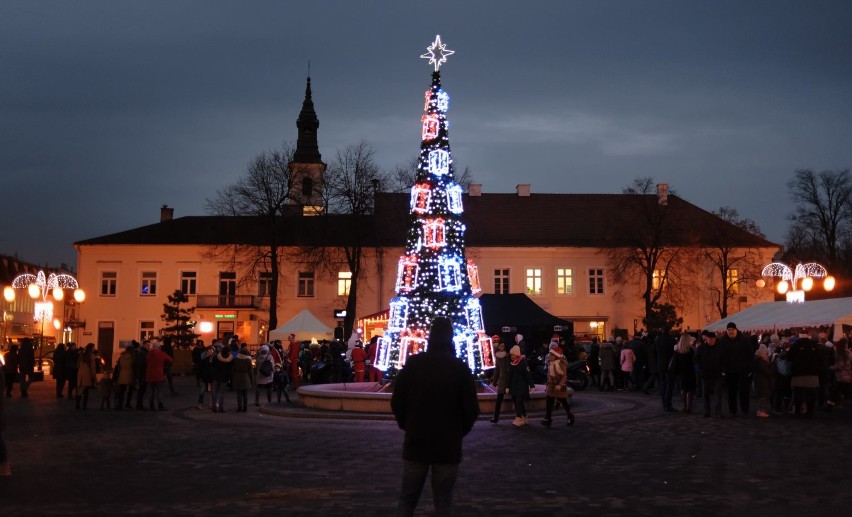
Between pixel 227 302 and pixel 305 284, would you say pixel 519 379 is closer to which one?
pixel 227 302

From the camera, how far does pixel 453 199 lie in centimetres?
2206

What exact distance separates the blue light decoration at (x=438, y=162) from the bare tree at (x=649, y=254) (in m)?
38.7

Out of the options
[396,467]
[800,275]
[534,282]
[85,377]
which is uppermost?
[534,282]

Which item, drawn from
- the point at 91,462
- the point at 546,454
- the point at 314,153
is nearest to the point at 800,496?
the point at 546,454

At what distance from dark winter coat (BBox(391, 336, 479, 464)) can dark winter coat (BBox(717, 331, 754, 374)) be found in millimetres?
13683

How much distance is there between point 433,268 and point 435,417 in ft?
50.4

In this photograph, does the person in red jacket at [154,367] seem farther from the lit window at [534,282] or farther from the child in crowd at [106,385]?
the lit window at [534,282]

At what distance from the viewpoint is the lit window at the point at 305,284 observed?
64812mm

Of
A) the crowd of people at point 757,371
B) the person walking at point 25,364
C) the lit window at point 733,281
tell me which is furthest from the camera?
the lit window at point 733,281

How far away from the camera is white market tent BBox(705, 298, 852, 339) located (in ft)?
86.1

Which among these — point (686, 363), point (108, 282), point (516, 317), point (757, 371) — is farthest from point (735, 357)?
point (108, 282)

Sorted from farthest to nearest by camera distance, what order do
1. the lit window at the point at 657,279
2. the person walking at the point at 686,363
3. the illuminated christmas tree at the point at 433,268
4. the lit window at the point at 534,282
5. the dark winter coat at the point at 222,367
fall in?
the lit window at the point at 534,282 < the lit window at the point at 657,279 < the illuminated christmas tree at the point at 433,268 < the dark winter coat at the point at 222,367 < the person walking at the point at 686,363

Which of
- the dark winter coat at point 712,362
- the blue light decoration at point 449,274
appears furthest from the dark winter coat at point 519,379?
Answer: the blue light decoration at point 449,274

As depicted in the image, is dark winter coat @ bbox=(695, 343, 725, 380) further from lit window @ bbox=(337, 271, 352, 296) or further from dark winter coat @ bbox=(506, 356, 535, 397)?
lit window @ bbox=(337, 271, 352, 296)
